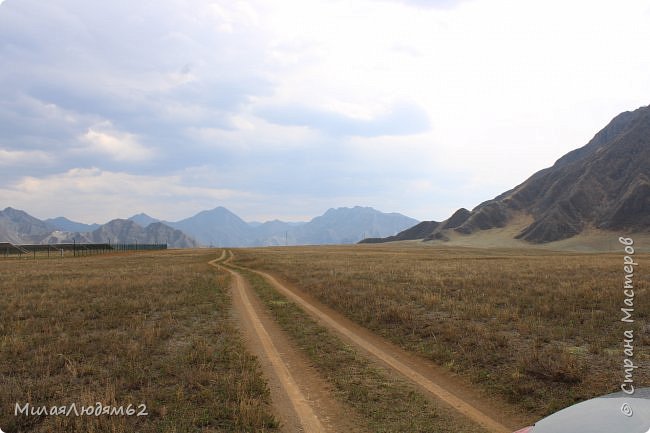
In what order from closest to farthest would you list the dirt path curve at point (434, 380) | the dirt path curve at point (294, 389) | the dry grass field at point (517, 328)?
the dirt path curve at point (294, 389), the dirt path curve at point (434, 380), the dry grass field at point (517, 328)

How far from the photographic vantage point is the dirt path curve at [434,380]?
342 inches

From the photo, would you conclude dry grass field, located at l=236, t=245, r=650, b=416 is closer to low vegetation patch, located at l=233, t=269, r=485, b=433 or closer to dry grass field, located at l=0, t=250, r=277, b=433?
low vegetation patch, located at l=233, t=269, r=485, b=433

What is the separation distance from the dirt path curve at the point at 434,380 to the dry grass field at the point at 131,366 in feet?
13.8

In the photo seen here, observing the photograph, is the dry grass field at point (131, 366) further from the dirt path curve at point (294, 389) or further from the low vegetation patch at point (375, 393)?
the low vegetation patch at point (375, 393)

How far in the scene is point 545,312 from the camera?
56.7 feet

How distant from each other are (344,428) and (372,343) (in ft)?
22.5

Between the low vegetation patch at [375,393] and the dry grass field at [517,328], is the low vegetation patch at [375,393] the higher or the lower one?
the lower one

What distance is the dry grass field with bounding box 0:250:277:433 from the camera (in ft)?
27.0

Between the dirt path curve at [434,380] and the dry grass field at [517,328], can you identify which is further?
the dry grass field at [517,328]

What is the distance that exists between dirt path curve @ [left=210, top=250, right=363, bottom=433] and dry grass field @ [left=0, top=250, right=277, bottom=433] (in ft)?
1.38

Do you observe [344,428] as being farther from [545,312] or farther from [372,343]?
[545,312]

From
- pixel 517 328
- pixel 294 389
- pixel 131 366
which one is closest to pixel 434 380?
pixel 294 389

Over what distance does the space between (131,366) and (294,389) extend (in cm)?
496

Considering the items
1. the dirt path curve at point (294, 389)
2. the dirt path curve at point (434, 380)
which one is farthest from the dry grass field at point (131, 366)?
the dirt path curve at point (434, 380)
